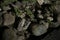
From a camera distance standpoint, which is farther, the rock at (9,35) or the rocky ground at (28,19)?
the rocky ground at (28,19)

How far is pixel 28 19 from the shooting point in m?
4.34

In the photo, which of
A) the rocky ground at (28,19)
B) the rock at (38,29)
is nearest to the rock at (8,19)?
the rocky ground at (28,19)

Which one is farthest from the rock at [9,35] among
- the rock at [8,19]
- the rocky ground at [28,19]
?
the rock at [8,19]

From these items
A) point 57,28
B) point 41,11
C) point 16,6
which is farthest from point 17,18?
point 57,28

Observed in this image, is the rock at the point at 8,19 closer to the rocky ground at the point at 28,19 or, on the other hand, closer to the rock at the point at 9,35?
the rocky ground at the point at 28,19

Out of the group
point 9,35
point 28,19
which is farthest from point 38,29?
point 9,35

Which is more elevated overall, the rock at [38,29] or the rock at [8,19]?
the rock at [8,19]

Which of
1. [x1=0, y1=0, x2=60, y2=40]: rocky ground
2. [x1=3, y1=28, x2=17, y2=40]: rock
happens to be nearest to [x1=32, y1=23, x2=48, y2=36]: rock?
[x1=0, y1=0, x2=60, y2=40]: rocky ground

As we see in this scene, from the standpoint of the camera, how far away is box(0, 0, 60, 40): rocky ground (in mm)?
4121

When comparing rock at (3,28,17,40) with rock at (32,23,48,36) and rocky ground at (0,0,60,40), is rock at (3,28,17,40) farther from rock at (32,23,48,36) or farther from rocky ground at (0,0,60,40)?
rock at (32,23,48,36)

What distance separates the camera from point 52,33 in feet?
13.4

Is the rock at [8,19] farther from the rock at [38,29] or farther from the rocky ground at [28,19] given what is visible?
the rock at [38,29]

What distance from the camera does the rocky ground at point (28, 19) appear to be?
4.12 meters

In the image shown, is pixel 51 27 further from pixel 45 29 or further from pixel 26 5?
pixel 26 5
